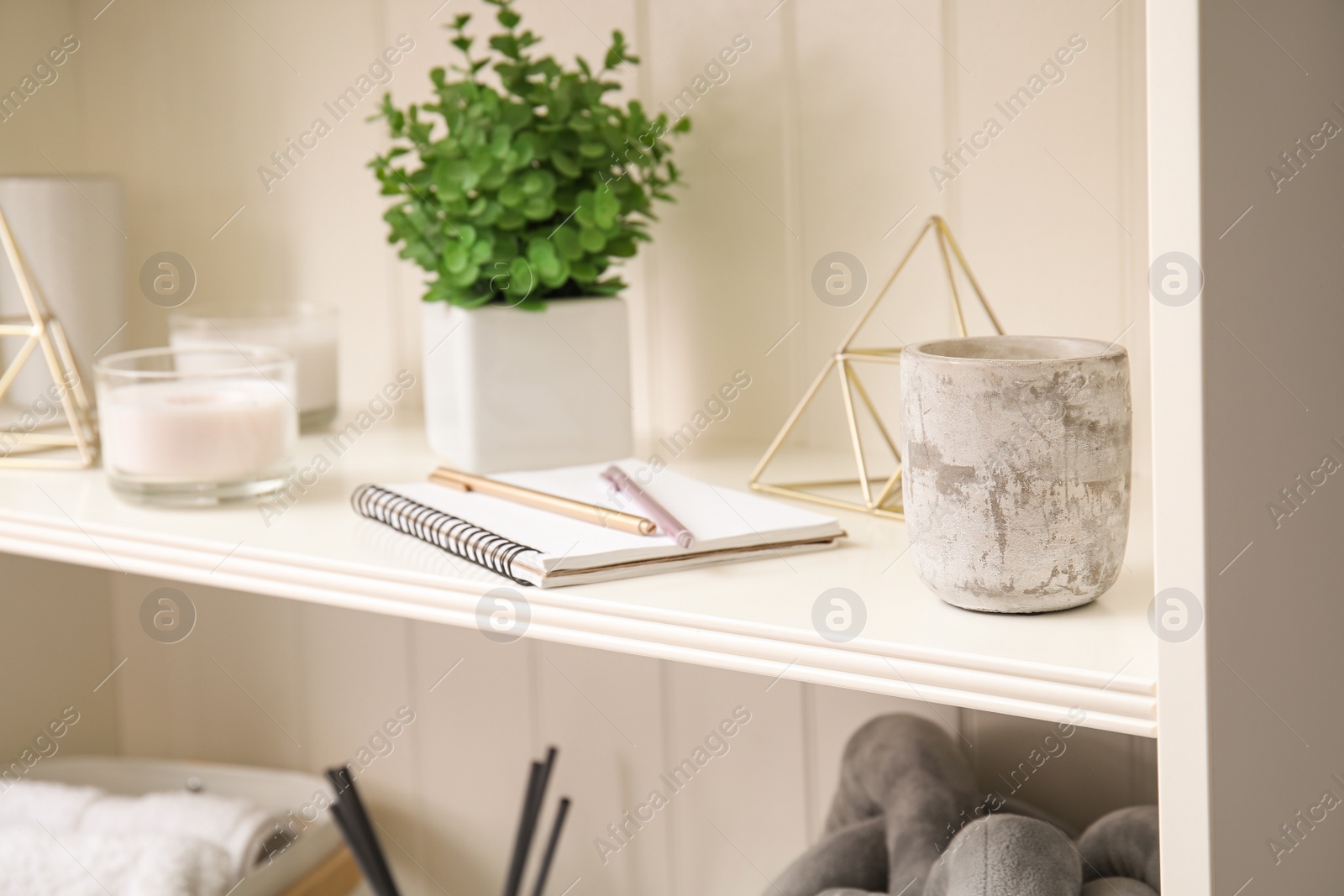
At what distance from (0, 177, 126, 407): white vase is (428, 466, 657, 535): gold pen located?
0.37 m

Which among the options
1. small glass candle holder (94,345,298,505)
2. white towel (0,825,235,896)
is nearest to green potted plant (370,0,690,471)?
small glass candle holder (94,345,298,505)

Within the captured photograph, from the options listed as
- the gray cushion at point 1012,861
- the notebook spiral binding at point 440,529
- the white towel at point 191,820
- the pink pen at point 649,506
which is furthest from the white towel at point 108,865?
the gray cushion at point 1012,861

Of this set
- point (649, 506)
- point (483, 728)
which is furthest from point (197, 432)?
point (483, 728)

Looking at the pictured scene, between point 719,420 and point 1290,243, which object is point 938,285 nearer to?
point 719,420

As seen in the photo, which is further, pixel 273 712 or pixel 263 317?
pixel 273 712

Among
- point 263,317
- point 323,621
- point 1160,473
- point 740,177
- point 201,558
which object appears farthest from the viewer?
point 323,621

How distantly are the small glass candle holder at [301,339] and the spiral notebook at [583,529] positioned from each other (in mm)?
237

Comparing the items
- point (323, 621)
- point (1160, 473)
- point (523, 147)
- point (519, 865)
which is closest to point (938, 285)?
point (523, 147)

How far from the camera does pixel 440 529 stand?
24.7 inches

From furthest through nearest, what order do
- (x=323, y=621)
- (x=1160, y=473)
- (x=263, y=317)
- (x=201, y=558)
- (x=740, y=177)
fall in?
(x=323, y=621), (x=263, y=317), (x=740, y=177), (x=201, y=558), (x=1160, y=473)

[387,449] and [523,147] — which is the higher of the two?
[523,147]

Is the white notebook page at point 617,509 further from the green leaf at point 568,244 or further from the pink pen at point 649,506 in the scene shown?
the green leaf at point 568,244

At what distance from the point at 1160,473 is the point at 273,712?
3.08 ft

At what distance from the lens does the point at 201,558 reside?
674 millimetres
